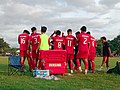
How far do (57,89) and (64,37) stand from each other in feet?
19.6

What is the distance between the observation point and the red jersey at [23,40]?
48.8 feet

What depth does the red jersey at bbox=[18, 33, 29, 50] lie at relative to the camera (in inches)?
586

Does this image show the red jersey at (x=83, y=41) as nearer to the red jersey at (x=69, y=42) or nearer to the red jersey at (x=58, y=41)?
the red jersey at (x=69, y=42)

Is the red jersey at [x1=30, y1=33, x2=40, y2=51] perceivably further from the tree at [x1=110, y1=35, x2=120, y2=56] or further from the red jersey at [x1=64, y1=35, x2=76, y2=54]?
the tree at [x1=110, y1=35, x2=120, y2=56]

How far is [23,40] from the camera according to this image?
1491 centimetres

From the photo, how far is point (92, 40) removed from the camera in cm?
1547

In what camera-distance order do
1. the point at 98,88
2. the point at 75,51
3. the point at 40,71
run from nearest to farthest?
1. the point at 98,88
2. the point at 40,71
3. the point at 75,51

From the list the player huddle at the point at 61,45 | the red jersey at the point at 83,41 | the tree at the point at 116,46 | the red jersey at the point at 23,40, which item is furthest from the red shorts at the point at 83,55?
the tree at the point at 116,46

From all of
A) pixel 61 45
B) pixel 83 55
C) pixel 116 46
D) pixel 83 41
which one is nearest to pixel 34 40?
pixel 61 45

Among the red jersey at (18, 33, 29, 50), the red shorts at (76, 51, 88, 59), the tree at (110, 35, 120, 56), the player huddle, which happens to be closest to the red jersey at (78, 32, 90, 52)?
the player huddle

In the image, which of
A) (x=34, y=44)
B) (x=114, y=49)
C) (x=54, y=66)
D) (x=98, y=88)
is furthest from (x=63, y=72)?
(x=114, y=49)

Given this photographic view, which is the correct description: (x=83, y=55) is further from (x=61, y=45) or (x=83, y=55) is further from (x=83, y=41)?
(x=61, y=45)

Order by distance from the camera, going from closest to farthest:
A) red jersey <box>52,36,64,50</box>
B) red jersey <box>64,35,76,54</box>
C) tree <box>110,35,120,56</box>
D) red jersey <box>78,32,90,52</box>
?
red jersey <box>78,32,90,52</box> < red jersey <box>52,36,64,50</box> < red jersey <box>64,35,76,54</box> < tree <box>110,35,120,56</box>

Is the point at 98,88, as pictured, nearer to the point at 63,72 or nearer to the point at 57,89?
the point at 57,89
